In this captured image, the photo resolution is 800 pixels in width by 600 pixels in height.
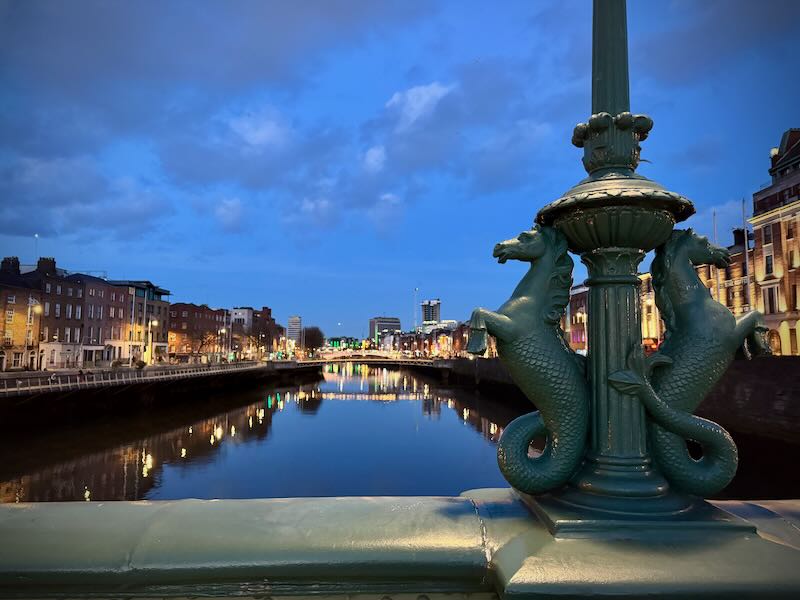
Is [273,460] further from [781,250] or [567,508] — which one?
[781,250]

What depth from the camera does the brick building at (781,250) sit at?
31.7m

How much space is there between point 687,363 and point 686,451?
1.70ft

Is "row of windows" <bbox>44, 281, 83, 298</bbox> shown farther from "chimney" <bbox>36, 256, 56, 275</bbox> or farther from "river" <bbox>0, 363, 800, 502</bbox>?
"river" <bbox>0, 363, 800, 502</bbox>

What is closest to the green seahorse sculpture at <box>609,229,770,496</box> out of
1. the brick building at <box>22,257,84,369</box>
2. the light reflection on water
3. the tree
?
the light reflection on water

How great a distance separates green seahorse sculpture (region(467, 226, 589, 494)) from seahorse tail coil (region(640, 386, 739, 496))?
1.31 feet

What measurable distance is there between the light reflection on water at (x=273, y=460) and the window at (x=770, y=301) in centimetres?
1870

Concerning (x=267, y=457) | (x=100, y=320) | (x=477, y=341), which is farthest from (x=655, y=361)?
(x=100, y=320)

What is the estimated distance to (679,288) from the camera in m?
3.15

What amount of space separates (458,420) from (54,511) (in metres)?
34.9

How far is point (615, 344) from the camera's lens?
9.65ft

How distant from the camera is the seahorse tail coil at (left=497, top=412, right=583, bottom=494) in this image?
2812 millimetres

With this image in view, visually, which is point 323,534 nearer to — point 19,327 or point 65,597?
point 65,597

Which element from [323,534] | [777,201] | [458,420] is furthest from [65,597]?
[777,201]

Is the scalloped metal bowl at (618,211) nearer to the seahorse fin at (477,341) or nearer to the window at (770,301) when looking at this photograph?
the seahorse fin at (477,341)
